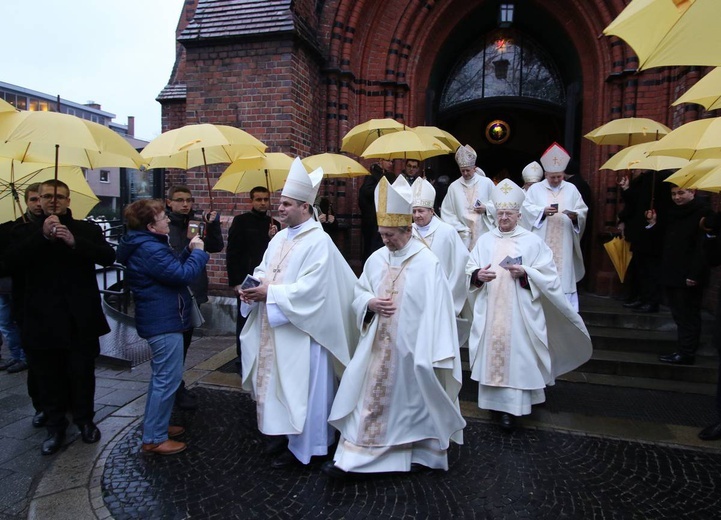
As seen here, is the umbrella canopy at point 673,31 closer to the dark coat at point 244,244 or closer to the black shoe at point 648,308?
the dark coat at point 244,244

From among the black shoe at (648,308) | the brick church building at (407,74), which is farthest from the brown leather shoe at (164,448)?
the black shoe at (648,308)

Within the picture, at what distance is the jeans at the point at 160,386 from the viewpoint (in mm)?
3523

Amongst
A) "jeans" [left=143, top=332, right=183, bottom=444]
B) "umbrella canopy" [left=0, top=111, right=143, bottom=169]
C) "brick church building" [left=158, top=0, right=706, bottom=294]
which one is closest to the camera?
"umbrella canopy" [left=0, top=111, right=143, bottom=169]

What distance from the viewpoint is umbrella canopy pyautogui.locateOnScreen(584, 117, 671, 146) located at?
601cm

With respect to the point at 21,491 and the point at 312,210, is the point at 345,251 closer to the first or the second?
the point at 312,210

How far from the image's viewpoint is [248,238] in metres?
5.03

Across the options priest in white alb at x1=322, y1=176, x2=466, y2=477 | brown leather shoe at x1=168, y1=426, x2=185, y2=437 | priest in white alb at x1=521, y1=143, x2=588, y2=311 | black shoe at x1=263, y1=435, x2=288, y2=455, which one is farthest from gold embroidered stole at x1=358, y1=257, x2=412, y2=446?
priest in white alb at x1=521, y1=143, x2=588, y2=311

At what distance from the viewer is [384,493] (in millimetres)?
3113

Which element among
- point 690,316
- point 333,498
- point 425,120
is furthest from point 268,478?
point 425,120

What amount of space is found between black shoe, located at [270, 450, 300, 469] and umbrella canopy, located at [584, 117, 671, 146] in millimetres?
5210

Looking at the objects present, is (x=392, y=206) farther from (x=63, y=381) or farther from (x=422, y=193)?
(x=63, y=381)

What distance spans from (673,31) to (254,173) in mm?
4225

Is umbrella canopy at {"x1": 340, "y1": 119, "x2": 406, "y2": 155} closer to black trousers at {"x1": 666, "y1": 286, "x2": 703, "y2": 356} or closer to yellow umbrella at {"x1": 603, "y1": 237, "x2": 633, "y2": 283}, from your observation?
yellow umbrella at {"x1": 603, "y1": 237, "x2": 633, "y2": 283}

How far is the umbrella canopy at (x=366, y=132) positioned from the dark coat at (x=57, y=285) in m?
3.74
